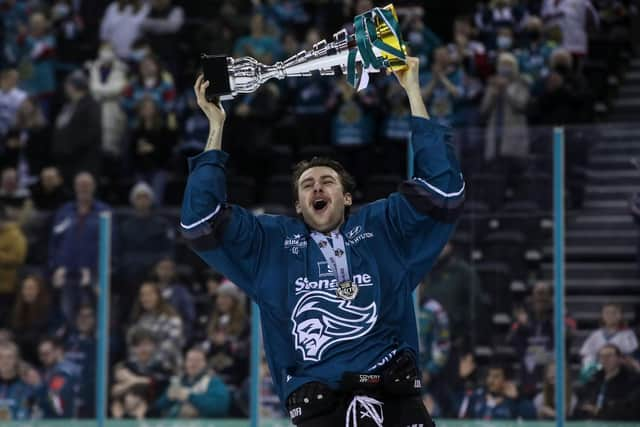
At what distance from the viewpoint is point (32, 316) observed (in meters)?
9.38

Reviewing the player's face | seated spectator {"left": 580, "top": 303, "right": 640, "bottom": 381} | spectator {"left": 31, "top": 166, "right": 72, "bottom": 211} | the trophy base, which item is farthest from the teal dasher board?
the trophy base

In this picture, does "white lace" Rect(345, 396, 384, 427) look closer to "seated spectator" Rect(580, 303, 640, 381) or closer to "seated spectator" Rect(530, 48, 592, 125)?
"seated spectator" Rect(580, 303, 640, 381)

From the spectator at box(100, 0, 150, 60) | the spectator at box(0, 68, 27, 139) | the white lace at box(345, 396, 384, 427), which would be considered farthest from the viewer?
the spectator at box(100, 0, 150, 60)

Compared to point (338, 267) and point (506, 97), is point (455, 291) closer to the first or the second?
point (506, 97)

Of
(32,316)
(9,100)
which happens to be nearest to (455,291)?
(32,316)

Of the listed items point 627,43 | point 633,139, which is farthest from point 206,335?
point 627,43

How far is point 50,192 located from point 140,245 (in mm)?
2576

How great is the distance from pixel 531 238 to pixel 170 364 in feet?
7.41

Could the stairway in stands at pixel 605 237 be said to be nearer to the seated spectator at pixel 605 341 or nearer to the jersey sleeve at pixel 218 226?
the seated spectator at pixel 605 341

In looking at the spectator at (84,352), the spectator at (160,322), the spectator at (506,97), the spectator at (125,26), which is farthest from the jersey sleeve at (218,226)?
the spectator at (125,26)

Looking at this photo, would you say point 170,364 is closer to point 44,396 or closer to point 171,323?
point 171,323

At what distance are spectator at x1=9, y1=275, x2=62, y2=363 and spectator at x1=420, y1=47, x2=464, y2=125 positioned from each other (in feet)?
10.1

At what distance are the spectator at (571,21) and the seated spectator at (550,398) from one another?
3743 millimetres

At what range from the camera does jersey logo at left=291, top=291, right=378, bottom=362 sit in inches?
193
